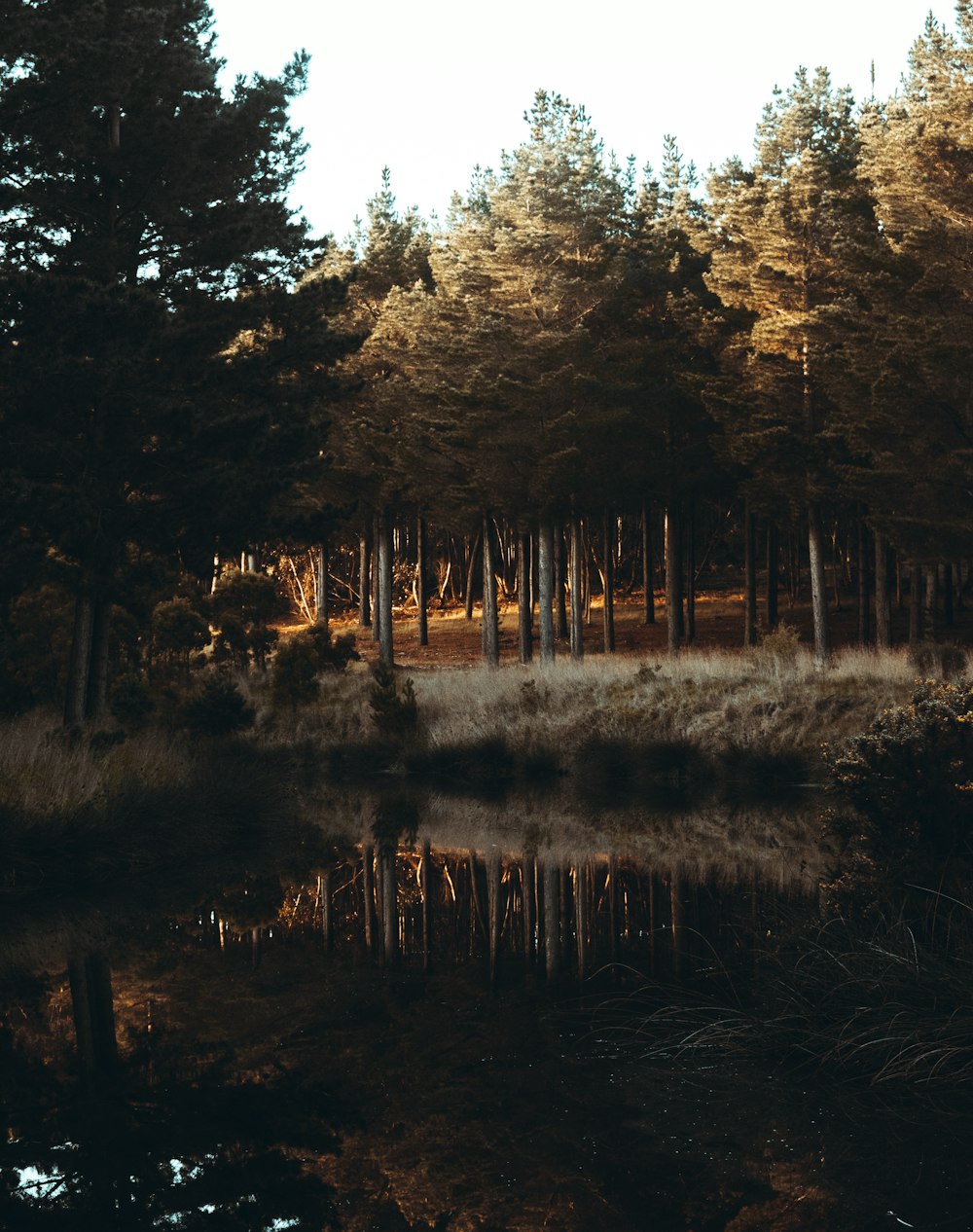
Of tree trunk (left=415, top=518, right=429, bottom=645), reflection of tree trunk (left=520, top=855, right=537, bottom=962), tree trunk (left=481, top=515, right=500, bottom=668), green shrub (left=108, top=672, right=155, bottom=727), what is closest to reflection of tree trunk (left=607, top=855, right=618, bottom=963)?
reflection of tree trunk (left=520, top=855, right=537, bottom=962)

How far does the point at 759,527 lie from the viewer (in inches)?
2149

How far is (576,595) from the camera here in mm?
39312

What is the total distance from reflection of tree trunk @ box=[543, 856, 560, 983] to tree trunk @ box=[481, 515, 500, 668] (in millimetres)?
25487

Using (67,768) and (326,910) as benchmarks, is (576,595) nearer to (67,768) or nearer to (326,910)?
(67,768)

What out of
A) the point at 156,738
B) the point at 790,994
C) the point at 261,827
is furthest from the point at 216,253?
the point at 790,994

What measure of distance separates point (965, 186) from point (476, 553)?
34.4 m

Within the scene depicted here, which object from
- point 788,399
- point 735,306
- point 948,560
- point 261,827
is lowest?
point 261,827

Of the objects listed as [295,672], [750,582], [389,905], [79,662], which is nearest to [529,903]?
[389,905]

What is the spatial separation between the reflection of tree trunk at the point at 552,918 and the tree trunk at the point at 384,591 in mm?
27926

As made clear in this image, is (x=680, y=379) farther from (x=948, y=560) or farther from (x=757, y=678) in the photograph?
(x=757, y=678)

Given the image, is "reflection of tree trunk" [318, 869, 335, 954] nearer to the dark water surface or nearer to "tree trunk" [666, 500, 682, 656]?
the dark water surface

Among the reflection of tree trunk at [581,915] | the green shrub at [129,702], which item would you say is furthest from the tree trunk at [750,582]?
the reflection of tree trunk at [581,915]

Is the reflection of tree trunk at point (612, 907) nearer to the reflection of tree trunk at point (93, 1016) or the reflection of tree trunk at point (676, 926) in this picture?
the reflection of tree trunk at point (676, 926)

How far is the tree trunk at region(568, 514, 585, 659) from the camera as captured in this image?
38.9 metres
